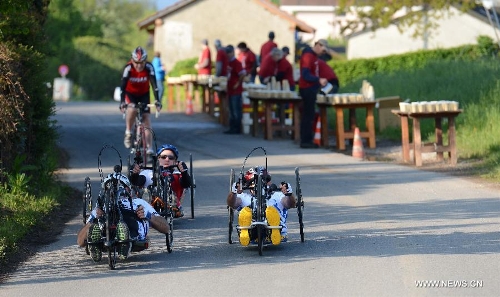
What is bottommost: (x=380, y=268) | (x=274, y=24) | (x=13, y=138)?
(x=380, y=268)

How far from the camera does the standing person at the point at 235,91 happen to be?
27.6 metres

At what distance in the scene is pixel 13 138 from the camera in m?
15.4

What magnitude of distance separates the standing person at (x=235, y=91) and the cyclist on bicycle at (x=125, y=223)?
632 inches

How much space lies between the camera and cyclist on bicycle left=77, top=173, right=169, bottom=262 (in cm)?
1090

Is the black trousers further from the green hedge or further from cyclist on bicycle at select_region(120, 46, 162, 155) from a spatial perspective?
the green hedge

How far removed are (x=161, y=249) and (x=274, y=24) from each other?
158ft

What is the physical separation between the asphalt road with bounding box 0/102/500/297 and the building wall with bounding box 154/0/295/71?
133 feet

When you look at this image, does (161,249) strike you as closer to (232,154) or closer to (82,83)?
(232,154)

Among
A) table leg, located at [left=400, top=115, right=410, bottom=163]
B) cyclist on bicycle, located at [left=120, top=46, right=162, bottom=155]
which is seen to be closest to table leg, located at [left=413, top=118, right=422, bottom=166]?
table leg, located at [left=400, top=115, right=410, bottom=163]

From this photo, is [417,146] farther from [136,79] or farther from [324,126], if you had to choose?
[136,79]

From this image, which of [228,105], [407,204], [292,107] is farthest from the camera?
[228,105]

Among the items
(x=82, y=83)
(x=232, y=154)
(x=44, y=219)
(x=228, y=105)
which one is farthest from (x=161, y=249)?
(x=82, y=83)

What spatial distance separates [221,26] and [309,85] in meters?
36.7

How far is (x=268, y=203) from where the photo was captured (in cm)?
1168
